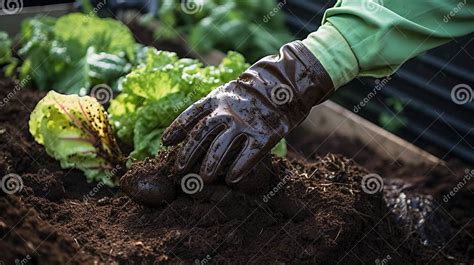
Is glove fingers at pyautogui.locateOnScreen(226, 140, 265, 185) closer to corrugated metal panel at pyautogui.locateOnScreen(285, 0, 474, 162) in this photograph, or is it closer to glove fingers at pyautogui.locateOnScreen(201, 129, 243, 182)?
glove fingers at pyautogui.locateOnScreen(201, 129, 243, 182)

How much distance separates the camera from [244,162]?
274 centimetres

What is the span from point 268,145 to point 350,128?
1.87 m

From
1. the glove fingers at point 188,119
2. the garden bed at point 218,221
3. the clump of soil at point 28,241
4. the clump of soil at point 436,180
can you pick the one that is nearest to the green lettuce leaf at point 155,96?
the garden bed at point 218,221

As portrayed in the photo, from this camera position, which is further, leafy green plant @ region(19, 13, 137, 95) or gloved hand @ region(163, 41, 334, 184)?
leafy green plant @ region(19, 13, 137, 95)

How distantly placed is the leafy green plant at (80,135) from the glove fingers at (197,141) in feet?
2.23

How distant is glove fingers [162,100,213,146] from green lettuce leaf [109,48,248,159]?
515 mm

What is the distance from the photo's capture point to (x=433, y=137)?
4484 mm

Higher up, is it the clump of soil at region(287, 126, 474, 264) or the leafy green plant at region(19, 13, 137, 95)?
the leafy green plant at region(19, 13, 137, 95)

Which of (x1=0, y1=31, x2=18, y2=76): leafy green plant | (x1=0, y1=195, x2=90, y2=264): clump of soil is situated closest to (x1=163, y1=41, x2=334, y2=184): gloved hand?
(x1=0, y1=195, x2=90, y2=264): clump of soil

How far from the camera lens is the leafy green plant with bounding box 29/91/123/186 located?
338 cm

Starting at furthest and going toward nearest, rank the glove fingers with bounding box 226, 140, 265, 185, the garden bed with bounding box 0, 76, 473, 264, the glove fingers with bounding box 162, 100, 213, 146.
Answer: the glove fingers with bounding box 162, 100, 213, 146 < the glove fingers with bounding box 226, 140, 265, 185 < the garden bed with bounding box 0, 76, 473, 264

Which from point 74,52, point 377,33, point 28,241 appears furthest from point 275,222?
point 74,52

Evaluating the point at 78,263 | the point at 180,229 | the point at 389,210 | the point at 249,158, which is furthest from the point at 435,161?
the point at 78,263

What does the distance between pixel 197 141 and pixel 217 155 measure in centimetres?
10
